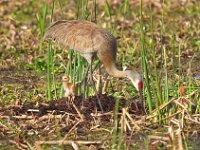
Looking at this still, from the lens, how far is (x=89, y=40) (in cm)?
933

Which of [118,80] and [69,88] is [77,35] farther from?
[118,80]

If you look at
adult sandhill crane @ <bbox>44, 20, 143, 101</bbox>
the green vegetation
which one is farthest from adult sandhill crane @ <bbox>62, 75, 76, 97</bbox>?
adult sandhill crane @ <bbox>44, 20, 143, 101</bbox>

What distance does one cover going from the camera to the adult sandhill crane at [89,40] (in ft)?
30.3

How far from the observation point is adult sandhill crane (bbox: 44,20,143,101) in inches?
364

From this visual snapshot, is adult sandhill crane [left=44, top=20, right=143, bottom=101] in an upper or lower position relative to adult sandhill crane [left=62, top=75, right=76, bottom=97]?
upper

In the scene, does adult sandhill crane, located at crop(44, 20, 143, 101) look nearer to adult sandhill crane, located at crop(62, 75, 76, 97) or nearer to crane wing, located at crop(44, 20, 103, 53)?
crane wing, located at crop(44, 20, 103, 53)

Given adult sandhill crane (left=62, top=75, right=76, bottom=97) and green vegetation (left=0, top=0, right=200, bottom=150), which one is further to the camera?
adult sandhill crane (left=62, top=75, right=76, bottom=97)

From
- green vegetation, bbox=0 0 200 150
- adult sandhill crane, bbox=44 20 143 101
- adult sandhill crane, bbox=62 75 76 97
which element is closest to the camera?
green vegetation, bbox=0 0 200 150

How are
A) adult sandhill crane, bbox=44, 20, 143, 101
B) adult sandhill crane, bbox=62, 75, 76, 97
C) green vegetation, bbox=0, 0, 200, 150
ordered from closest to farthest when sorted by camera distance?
green vegetation, bbox=0, 0, 200, 150 → adult sandhill crane, bbox=62, 75, 76, 97 → adult sandhill crane, bbox=44, 20, 143, 101

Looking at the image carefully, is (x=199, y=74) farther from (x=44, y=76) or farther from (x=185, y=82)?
(x=44, y=76)

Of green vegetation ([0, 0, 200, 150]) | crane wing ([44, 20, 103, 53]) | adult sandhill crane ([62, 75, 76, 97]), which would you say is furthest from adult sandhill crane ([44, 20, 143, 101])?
adult sandhill crane ([62, 75, 76, 97])

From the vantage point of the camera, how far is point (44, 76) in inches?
427

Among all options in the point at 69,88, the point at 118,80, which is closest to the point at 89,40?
the point at 69,88

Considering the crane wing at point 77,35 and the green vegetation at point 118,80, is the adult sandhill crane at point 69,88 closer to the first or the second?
the green vegetation at point 118,80
